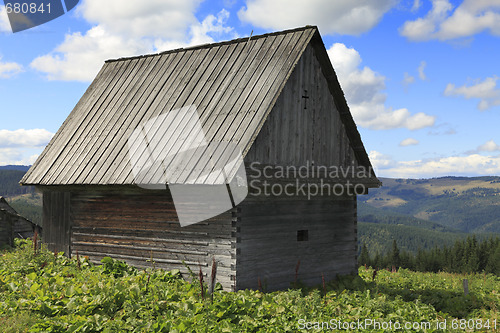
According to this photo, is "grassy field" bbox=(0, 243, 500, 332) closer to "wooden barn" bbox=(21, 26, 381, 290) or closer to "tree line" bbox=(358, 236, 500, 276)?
"wooden barn" bbox=(21, 26, 381, 290)

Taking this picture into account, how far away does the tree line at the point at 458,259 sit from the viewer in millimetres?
54219

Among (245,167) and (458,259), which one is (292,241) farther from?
(458,259)

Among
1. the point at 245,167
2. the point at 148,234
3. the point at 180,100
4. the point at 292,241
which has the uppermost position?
the point at 180,100

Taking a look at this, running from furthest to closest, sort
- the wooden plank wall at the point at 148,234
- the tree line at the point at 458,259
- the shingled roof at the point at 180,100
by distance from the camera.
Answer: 1. the tree line at the point at 458,259
2. the shingled roof at the point at 180,100
3. the wooden plank wall at the point at 148,234

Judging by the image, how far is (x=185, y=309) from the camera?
31.6 feet

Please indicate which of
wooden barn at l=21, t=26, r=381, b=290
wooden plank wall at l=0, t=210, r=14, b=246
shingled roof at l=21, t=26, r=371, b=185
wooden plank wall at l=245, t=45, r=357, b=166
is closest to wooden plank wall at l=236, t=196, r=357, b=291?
wooden barn at l=21, t=26, r=381, b=290

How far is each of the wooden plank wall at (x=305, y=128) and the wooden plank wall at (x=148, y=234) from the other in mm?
2252

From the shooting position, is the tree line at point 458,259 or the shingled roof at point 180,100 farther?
the tree line at point 458,259

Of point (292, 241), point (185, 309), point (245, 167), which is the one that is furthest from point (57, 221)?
point (185, 309)

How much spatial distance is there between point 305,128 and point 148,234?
5.43 metres

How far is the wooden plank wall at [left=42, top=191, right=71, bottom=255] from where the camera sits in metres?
15.4

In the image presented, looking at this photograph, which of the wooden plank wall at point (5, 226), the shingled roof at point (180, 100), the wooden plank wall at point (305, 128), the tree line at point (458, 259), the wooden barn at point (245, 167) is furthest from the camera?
the tree line at point (458, 259)

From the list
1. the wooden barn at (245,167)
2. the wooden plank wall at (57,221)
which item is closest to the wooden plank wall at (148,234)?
the wooden barn at (245,167)

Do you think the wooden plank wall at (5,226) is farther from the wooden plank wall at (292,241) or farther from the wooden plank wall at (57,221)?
the wooden plank wall at (292,241)
